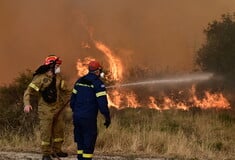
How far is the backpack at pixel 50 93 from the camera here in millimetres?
10258

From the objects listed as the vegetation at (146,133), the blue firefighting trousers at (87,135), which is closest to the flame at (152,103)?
the vegetation at (146,133)

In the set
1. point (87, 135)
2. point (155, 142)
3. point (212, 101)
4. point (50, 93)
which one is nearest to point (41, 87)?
point (50, 93)

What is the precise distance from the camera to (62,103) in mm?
10625

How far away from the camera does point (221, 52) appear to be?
22.1m

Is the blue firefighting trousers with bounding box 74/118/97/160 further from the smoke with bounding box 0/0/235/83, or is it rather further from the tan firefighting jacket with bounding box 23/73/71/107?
the smoke with bounding box 0/0/235/83

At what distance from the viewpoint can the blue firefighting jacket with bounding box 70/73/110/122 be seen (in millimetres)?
9102

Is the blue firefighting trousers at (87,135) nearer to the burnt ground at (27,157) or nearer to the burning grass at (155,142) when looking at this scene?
the burnt ground at (27,157)

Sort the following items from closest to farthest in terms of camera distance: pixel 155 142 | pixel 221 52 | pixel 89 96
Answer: pixel 89 96
pixel 155 142
pixel 221 52

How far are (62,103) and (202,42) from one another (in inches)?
598

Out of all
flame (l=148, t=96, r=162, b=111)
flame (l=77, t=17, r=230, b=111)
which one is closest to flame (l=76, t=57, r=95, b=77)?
flame (l=77, t=17, r=230, b=111)

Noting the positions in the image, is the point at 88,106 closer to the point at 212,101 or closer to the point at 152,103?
the point at 212,101

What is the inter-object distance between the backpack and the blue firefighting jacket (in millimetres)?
1054

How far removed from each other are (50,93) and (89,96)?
135 cm

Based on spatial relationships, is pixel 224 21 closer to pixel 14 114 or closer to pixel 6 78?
pixel 6 78
